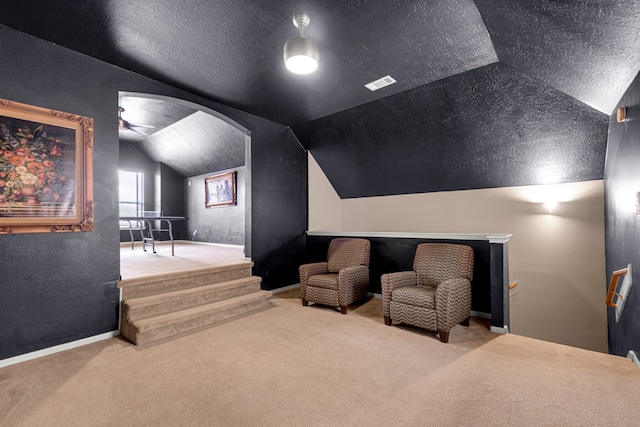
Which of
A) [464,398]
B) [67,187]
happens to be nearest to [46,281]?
[67,187]

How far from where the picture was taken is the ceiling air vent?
3.23m

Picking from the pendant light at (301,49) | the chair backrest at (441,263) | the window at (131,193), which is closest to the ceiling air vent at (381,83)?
the pendant light at (301,49)

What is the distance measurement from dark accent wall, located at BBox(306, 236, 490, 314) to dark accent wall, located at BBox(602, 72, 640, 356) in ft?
3.62

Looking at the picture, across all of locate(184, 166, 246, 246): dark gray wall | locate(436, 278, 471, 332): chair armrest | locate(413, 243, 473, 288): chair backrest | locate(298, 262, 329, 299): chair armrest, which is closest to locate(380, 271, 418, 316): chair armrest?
locate(413, 243, 473, 288): chair backrest

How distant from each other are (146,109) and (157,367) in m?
4.76

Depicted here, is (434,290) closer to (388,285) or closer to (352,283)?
(388,285)

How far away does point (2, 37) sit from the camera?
235 cm

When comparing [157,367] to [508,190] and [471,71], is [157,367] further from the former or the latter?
[508,190]

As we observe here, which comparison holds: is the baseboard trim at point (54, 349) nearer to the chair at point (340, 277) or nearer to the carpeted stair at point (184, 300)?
the carpeted stair at point (184, 300)

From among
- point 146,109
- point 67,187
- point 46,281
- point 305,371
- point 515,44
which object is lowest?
point 305,371

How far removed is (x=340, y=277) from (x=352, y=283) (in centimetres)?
19

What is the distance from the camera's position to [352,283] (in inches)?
144

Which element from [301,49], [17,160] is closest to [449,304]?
[301,49]

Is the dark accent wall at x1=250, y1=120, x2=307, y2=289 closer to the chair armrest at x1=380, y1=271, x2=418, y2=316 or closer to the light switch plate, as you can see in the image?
the chair armrest at x1=380, y1=271, x2=418, y2=316
